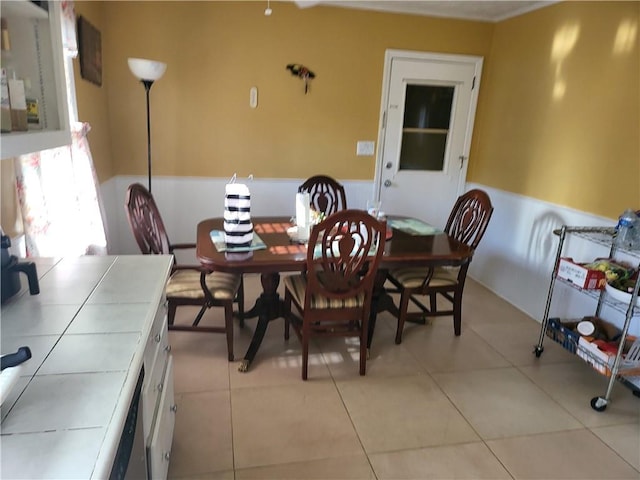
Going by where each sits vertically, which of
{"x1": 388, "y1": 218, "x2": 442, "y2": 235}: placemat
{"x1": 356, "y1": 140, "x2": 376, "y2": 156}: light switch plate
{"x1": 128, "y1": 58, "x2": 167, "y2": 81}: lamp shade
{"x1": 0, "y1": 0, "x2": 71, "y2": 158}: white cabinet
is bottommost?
{"x1": 388, "y1": 218, "x2": 442, "y2": 235}: placemat

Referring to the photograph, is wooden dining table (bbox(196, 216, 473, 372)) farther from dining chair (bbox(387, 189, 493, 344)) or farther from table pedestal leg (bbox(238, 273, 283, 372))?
dining chair (bbox(387, 189, 493, 344))

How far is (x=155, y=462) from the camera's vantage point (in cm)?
125

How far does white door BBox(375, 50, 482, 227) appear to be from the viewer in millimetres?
3695

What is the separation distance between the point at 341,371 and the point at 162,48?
2.77 metres

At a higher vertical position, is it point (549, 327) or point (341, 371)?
point (549, 327)

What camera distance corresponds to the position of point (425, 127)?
12.7 ft

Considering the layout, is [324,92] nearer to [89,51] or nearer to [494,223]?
[89,51]

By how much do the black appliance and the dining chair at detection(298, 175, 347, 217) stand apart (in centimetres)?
226

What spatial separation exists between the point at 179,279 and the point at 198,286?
16cm

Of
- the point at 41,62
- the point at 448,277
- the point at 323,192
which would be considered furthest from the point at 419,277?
the point at 41,62

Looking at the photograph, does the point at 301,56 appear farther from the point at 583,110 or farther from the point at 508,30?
the point at 583,110

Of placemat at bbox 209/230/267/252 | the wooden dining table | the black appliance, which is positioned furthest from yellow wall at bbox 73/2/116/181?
the black appliance

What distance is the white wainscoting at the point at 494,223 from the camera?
306cm

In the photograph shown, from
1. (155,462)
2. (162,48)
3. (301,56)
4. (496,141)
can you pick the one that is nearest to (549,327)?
(496,141)
